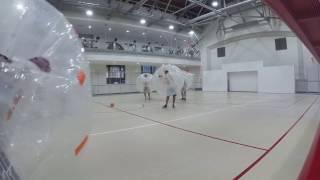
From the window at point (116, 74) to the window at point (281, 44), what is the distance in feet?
46.3

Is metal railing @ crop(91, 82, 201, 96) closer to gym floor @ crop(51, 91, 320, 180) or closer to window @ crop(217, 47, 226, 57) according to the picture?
window @ crop(217, 47, 226, 57)

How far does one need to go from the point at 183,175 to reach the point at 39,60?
1.31 meters

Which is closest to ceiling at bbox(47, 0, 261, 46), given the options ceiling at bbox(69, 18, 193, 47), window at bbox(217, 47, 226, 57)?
ceiling at bbox(69, 18, 193, 47)

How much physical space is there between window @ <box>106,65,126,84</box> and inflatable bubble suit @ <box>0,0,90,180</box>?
670 inches

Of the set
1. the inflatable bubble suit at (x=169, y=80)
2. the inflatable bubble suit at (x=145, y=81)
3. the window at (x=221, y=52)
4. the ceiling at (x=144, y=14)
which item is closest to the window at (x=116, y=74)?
the ceiling at (x=144, y=14)

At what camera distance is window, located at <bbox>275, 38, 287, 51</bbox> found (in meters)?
13.6

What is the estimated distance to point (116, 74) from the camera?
17797 millimetres

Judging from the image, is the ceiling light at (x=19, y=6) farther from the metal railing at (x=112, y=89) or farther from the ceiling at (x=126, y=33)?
the metal railing at (x=112, y=89)

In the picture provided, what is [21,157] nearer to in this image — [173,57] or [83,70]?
[83,70]

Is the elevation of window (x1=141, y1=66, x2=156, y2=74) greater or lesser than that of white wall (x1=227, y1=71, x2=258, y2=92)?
greater

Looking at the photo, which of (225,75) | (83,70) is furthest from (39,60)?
(225,75)

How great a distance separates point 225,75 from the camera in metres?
16.2

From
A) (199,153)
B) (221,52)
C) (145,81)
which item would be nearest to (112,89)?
(145,81)

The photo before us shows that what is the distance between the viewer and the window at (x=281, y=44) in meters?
13.6
